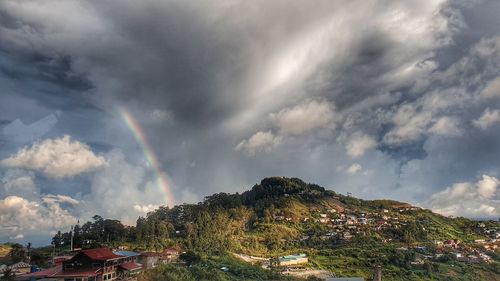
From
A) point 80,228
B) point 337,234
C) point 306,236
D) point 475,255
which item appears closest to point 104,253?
point 80,228

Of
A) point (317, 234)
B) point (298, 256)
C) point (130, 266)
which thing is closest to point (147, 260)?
point (130, 266)

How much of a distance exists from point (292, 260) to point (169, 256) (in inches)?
837

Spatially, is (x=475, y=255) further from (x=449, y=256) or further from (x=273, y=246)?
(x=273, y=246)

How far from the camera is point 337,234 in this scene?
89375 millimetres

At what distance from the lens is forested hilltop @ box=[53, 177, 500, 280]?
6500 cm

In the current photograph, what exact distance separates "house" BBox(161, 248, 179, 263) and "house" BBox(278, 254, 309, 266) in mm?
16871

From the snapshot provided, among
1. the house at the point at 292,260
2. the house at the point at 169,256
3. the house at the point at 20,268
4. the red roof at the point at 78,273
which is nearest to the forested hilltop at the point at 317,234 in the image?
the house at the point at 292,260

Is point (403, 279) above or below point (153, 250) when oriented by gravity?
below

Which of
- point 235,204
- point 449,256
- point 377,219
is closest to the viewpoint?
point 449,256

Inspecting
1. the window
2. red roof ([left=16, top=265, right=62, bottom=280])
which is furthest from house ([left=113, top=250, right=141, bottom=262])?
red roof ([left=16, top=265, right=62, bottom=280])

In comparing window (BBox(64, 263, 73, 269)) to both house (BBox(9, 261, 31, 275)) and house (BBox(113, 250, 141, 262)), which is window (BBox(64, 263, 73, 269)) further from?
house (BBox(9, 261, 31, 275))

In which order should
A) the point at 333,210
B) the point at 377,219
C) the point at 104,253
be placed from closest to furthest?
the point at 104,253, the point at 377,219, the point at 333,210

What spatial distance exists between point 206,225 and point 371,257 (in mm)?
30757

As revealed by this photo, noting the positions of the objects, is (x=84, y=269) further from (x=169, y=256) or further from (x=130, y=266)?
(x=169, y=256)
